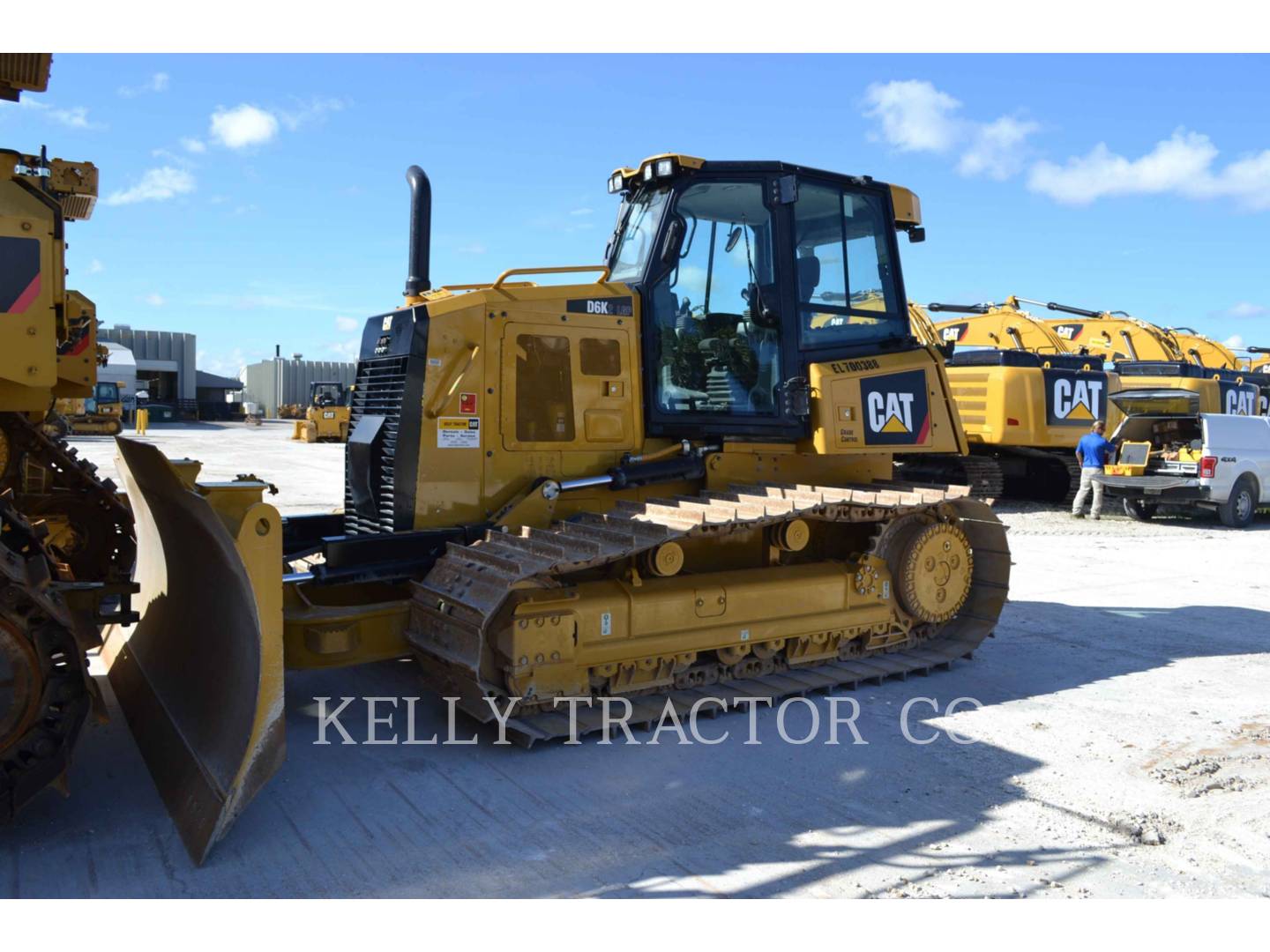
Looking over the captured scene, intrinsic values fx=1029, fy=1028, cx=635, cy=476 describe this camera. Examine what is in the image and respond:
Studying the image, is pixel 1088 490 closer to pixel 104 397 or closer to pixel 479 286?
pixel 479 286

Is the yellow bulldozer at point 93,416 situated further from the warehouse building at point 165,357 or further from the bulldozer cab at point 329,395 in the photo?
the warehouse building at point 165,357

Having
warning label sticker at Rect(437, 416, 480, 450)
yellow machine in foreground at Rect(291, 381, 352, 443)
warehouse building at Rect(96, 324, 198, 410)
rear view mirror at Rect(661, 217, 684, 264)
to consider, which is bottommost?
warning label sticker at Rect(437, 416, 480, 450)

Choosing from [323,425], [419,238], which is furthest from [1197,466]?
[323,425]

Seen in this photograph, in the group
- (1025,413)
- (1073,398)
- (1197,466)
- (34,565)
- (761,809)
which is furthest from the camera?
(1073,398)

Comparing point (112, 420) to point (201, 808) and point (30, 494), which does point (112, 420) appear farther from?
point (201, 808)

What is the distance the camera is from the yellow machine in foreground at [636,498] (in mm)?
5062

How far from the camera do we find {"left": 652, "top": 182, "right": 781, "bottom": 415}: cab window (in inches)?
246

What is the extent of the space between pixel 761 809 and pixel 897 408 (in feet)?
11.0

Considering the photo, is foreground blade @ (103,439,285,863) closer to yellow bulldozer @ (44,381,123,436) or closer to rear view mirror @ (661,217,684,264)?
rear view mirror @ (661,217,684,264)

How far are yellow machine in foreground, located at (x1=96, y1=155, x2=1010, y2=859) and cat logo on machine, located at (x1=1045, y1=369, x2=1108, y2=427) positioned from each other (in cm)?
1008

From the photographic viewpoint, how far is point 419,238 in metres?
6.48

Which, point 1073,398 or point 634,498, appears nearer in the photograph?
point 634,498

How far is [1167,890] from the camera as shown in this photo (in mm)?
3662

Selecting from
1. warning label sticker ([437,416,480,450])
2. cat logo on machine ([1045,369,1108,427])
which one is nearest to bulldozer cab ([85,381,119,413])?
cat logo on machine ([1045,369,1108,427])
